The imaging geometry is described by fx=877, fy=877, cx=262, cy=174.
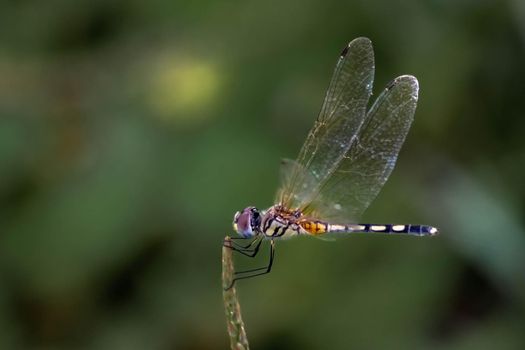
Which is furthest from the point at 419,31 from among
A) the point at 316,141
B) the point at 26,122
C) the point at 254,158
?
the point at 26,122

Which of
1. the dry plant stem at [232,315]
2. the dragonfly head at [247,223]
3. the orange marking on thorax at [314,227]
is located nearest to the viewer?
the dry plant stem at [232,315]

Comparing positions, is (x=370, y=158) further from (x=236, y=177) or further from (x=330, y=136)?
(x=236, y=177)

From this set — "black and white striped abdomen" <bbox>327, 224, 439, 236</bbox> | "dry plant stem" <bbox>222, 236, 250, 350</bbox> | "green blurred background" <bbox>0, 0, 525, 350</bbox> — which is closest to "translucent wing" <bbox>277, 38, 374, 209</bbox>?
"black and white striped abdomen" <bbox>327, 224, 439, 236</bbox>

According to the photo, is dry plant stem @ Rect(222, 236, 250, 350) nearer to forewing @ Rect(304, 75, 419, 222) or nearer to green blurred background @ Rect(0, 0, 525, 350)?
forewing @ Rect(304, 75, 419, 222)

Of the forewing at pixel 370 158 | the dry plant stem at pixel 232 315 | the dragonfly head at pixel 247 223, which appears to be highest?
the forewing at pixel 370 158

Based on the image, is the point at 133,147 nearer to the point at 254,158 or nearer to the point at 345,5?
the point at 254,158

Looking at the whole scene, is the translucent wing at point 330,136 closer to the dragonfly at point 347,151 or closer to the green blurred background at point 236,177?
the dragonfly at point 347,151

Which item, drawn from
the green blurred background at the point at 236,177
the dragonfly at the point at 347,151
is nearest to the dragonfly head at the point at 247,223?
the dragonfly at the point at 347,151

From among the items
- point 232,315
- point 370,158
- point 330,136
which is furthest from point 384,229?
point 232,315
